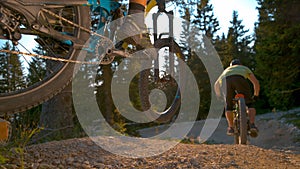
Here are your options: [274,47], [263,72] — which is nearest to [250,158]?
[274,47]

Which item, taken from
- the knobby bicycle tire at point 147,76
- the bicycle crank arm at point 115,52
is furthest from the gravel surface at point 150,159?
the bicycle crank arm at point 115,52

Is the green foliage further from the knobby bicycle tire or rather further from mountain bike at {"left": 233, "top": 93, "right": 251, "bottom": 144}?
the knobby bicycle tire

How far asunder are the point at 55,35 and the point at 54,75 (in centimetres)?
30

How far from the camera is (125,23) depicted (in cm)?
291

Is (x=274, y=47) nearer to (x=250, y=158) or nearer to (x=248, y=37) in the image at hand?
(x=250, y=158)

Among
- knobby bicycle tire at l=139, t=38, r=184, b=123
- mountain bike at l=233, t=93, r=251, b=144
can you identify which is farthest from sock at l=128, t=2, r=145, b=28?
mountain bike at l=233, t=93, r=251, b=144

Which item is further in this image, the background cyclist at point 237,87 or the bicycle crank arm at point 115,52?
the background cyclist at point 237,87

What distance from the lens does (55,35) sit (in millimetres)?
2254

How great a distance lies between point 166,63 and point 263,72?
45.5 ft

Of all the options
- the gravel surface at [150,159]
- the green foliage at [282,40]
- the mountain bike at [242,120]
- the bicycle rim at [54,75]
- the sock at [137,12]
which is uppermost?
the green foliage at [282,40]

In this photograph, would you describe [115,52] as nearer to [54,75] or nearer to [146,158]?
[54,75]

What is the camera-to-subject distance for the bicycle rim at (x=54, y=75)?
207cm

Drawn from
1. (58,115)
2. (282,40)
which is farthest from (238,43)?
(58,115)

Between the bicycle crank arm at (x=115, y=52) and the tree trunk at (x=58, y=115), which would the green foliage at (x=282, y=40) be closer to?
the tree trunk at (x=58, y=115)
